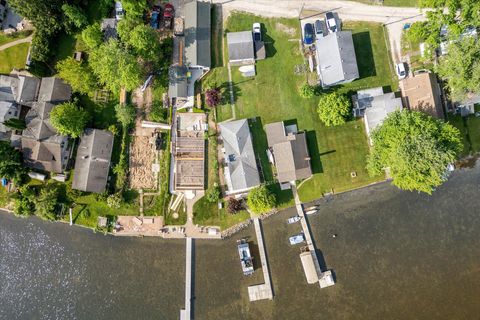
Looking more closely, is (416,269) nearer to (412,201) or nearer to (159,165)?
(412,201)

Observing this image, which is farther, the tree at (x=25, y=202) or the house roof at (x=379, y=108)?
Answer: the tree at (x=25, y=202)

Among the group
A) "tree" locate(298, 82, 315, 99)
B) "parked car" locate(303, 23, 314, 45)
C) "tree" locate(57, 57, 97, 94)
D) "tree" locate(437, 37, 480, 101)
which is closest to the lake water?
"tree" locate(437, 37, 480, 101)

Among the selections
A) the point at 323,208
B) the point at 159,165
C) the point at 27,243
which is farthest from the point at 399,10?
the point at 27,243

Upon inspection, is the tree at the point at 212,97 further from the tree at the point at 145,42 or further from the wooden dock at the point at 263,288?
the wooden dock at the point at 263,288

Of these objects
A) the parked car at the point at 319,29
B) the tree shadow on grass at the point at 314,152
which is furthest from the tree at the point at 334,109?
A: the parked car at the point at 319,29

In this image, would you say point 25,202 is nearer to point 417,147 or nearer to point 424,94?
point 417,147

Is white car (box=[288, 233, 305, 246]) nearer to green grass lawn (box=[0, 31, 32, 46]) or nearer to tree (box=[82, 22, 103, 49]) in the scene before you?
tree (box=[82, 22, 103, 49])
